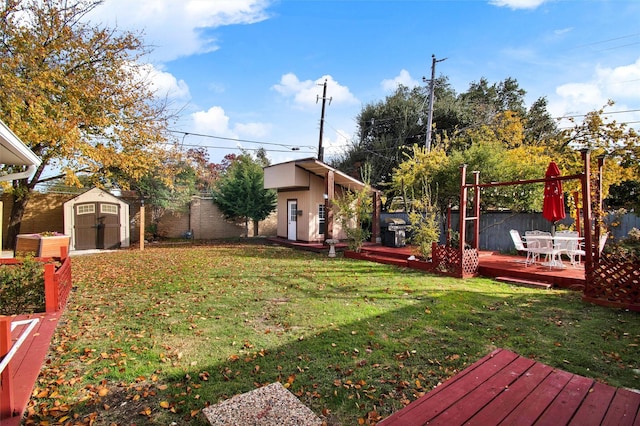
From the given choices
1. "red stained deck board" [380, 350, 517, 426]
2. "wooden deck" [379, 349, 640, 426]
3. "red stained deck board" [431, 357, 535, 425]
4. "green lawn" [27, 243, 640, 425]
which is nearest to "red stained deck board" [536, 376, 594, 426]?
"wooden deck" [379, 349, 640, 426]

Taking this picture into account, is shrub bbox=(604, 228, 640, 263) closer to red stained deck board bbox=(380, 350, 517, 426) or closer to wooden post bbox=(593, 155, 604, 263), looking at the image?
wooden post bbox=(593, 155, 604, 263)

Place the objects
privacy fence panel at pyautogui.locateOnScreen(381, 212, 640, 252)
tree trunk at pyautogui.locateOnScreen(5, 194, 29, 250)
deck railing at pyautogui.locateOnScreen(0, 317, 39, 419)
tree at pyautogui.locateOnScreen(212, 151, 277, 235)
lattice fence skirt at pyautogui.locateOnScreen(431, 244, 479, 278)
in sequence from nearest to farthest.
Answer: deck railing at pyautogui.locateOnScreen(0, 317, 39, 419) < lattice fence skirt at pyautogui.locateOnScreen(431, 244, 479, 278) < tree trunk at pyautogui.locateOnScreen(5, 194, 29, 250) < privacy fence panel at pyautogui.locateOnScreen(381, 212, 640, 252) < tree at pyautogui.locateOnScreen(212, 151, 277, 235)

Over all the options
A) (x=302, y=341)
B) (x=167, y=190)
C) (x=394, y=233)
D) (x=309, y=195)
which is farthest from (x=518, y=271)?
(x=167, y=190)

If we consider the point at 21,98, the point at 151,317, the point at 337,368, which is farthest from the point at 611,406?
the point at 21,98

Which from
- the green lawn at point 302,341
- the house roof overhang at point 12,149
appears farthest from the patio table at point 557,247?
the house roof overhang at point 12,149

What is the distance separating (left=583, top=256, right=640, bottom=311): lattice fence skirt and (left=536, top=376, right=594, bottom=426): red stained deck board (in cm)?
443

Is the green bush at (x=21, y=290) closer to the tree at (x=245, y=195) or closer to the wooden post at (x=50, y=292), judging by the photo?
the wooden post at (x=50, y=292)

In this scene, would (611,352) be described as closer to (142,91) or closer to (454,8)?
(454,8)

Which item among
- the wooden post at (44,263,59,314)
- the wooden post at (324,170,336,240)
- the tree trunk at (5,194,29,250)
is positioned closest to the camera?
the wooden post at (44,263,59,314)

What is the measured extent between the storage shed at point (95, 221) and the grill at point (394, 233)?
35.4 ft

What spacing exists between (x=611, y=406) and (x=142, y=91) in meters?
13.5

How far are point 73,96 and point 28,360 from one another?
8.83 m

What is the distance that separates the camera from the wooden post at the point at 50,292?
15.0 ft

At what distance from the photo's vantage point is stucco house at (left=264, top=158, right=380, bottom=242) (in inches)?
515
